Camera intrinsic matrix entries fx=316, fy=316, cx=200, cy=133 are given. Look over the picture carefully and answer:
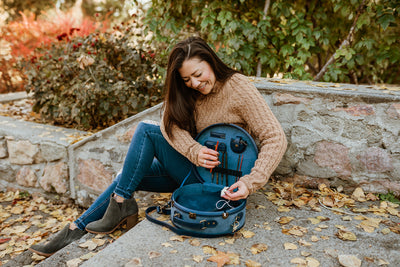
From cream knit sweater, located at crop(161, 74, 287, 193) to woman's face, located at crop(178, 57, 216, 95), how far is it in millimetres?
92

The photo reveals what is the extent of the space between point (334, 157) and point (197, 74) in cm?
129

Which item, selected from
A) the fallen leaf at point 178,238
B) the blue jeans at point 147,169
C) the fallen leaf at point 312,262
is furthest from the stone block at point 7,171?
the fallen leaf at point 312,262

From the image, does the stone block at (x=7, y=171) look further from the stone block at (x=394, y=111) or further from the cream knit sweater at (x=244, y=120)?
the stone block at (x=394, y=111)

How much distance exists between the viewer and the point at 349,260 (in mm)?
1620

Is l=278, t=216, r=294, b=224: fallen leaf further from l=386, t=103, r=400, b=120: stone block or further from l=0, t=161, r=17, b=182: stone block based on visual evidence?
l=0, t=161, r=17, b=182: stone block

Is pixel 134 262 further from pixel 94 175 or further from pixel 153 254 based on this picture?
pixel 94 175

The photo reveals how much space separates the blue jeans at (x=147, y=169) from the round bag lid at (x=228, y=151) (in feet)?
0.50

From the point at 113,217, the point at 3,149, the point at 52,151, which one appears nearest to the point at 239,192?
the point at 113,217

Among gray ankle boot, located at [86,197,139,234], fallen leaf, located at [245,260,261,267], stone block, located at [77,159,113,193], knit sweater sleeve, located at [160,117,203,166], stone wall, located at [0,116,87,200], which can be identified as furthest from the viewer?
stone wall, located at [0,116,87,200]

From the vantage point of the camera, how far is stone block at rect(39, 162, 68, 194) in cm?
337

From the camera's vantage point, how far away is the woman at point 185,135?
190 centimetres

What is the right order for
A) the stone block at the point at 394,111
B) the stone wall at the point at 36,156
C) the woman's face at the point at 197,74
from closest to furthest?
the woman's face at the point at 197,74 → the stone block at the point at 394,111 → the stone wall at the point at 36,156

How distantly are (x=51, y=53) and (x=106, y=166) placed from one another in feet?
5.97

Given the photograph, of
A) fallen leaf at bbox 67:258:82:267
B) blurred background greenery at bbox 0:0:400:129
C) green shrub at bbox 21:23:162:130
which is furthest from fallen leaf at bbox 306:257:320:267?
green shrub at bbox 21:23:162:130
